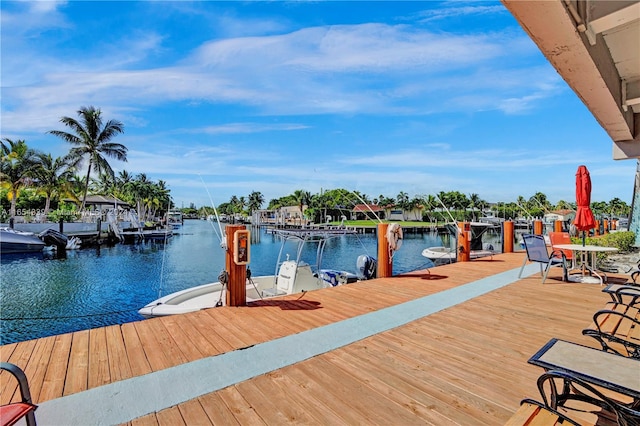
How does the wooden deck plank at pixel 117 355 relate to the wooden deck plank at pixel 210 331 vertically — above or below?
below

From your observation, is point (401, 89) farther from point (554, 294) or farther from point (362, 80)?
point (554, 294)

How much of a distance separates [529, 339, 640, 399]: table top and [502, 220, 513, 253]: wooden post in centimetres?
1080

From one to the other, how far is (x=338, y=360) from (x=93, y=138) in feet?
141

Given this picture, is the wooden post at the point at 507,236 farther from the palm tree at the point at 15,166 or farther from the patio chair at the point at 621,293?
the palm tree at the point at 15,166

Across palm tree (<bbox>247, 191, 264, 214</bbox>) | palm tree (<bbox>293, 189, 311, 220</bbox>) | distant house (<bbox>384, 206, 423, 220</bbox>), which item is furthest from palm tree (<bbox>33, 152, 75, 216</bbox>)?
distant house (<bbox>384, 206, 423, 220</bbox>)

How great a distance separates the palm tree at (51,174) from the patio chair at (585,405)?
143 ft

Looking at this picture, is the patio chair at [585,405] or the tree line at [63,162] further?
the tree line at [63,162]

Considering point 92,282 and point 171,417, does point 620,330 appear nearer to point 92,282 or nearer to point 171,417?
point 171,417

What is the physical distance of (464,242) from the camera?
9.67 meters

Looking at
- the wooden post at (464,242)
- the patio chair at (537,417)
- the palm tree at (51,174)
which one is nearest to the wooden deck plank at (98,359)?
the patio chair at (537,417)

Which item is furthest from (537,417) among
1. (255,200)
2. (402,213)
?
(255,200)

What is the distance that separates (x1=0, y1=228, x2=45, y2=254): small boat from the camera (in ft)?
83.5

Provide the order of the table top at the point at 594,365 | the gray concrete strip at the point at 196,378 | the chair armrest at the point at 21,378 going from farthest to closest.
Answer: the gray concrete strip at the point at 196,378 → the chair armrest at the point at 21,378 → the table top at the point at 594,365

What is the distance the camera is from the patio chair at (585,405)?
1.40 m
